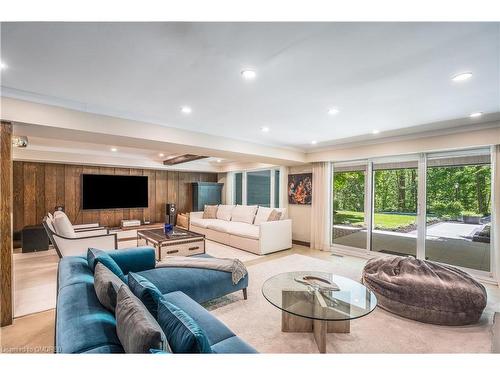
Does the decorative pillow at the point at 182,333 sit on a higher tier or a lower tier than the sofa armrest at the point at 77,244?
higher

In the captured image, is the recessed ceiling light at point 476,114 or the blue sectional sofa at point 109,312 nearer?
the blue sectional sofa at point 109,312

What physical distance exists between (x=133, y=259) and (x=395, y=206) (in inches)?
181

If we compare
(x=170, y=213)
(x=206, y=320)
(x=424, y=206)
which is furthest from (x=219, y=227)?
(x=424, y=206)

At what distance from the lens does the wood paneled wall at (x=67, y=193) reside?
5.29 meters

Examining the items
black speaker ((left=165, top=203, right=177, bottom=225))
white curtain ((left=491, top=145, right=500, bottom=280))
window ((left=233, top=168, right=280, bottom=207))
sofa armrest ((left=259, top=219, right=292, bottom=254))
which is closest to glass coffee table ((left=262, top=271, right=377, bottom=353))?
sofa armrest ((left=259, top=219, right=292, bottom=254))

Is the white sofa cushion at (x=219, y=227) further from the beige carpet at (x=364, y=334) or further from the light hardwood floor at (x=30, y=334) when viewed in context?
the light hardwood floor at (x=30, y=334)

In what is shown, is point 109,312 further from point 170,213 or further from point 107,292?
point 170,213

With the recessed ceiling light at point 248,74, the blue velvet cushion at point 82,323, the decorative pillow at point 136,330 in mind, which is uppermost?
the recessed ceiling light at point 248,74

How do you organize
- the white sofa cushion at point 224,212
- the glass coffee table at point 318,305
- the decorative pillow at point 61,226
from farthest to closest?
the white sofa cushion at point 224,212 < the decorative pillow at point 61,226 < the glass coffee table at point 318,305

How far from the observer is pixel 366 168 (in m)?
4.81

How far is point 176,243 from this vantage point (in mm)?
4203

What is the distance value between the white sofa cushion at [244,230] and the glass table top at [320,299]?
2331 mm

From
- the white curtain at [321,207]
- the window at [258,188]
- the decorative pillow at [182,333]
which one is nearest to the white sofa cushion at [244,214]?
the window at [258,188]

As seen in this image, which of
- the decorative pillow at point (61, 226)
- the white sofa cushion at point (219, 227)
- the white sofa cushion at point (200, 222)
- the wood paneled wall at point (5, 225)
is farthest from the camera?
the white sofa cushion at point (200, 222)
